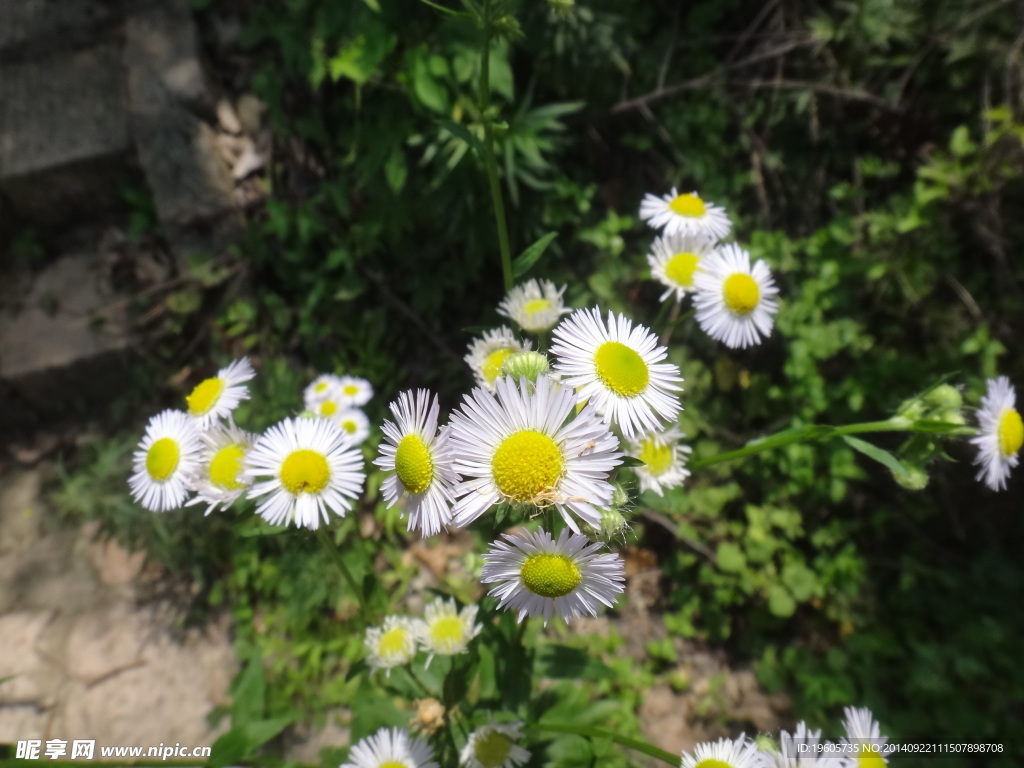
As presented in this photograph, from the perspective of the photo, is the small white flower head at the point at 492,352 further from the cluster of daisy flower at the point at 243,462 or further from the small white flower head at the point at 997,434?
the small white flower head at the point at 997,434

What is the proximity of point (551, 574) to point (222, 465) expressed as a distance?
2.10ft

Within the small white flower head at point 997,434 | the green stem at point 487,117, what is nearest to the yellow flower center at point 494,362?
the green stem at point 487,117

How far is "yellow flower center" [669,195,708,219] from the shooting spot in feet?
3.92

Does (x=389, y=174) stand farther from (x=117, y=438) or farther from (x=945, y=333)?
(x=945, y=333)

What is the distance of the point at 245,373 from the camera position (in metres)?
1.13

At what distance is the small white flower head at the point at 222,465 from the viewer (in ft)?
3.37

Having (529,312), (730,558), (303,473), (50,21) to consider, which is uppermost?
(50,21)

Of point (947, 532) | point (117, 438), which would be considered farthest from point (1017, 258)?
point (117, 438)

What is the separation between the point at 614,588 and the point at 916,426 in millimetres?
547

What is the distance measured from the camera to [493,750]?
3.44 feet

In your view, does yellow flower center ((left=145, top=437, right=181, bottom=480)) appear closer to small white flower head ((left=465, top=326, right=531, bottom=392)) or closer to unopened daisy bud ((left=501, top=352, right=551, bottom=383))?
small white flower head ((left=465, top=326, right=531, bottom=392))

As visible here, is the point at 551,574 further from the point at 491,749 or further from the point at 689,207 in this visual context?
the point at 689,207

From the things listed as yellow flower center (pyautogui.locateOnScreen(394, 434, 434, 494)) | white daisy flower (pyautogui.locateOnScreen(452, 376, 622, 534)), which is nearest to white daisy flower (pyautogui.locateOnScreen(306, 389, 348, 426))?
yellow flower center (pyautogui.locateOnScreen(394, 434, 434, 494))

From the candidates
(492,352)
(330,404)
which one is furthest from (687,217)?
(330,404)
